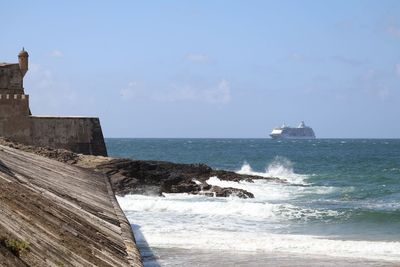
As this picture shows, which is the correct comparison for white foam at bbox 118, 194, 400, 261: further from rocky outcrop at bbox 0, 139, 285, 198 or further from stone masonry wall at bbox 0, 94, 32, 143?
stone masonry wall at bbox 0, 94, 32, 143

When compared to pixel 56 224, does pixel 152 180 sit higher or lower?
lower

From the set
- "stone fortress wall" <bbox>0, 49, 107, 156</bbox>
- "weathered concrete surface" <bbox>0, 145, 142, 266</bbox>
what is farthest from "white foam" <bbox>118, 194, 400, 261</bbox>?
"weathered concrete surface" <bbox>0, 145, 142, 266</bbox>

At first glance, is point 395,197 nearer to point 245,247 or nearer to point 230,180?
point 230,180

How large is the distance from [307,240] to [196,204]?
8.56 meters

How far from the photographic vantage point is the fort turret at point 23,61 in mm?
32531

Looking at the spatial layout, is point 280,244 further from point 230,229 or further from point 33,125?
point 33,125

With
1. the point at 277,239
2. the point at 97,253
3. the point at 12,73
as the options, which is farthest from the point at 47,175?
the point at 12,73

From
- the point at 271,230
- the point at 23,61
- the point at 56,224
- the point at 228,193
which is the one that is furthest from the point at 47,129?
Answer: the point at 56,224

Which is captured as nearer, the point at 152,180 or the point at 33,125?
the point at 33,125

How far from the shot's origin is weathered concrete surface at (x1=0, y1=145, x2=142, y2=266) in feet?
19.9

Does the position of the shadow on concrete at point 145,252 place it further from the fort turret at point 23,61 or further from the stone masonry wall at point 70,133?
the fort turret at point 23,61

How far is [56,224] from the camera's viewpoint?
726 cm

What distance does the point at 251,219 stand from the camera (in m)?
22.2

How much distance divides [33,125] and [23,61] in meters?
3.94
